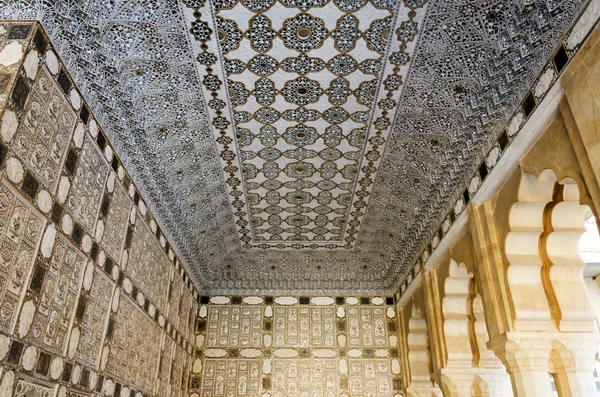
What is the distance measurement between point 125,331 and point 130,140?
2204 mm

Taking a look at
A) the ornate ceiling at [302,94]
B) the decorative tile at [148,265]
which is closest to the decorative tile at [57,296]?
the decorative tile at [148,265]

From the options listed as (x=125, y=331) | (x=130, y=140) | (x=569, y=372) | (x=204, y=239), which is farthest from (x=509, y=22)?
(x=204, y=239)

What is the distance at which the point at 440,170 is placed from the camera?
248 inches

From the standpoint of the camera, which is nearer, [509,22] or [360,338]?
[509,22]

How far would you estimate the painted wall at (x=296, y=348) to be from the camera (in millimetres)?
9547

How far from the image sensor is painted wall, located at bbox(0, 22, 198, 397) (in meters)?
3.42

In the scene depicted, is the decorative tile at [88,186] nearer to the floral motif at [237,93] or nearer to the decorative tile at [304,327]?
the floral motif at [237,93]

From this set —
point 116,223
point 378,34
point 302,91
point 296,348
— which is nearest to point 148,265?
point 116,223

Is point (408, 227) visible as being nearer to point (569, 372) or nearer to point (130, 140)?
point (569, 372)

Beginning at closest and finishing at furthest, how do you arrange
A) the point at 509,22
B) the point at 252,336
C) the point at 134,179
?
1. the point at 509,22
2. the point at 134,179
3. the point at 252,336

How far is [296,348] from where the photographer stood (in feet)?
32.4

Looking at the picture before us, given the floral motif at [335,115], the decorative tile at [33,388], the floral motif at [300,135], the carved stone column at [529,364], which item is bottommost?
the decorative tile at [33,388]

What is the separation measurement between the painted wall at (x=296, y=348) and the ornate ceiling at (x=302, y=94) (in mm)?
2513

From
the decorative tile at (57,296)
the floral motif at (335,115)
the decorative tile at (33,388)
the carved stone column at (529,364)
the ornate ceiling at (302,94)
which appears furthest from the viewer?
the floral motif at (335,115)
